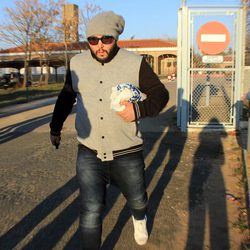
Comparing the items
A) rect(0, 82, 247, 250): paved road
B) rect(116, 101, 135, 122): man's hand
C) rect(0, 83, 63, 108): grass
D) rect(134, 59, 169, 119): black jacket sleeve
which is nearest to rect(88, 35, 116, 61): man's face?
rect(134, 59, 169, 119): black jacket sleeve

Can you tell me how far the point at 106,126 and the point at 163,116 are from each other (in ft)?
32.1

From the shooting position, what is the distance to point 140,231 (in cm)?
357

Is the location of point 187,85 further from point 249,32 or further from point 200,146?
point 249,32

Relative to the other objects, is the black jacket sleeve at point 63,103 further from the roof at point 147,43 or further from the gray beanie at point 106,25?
the roof at point 147,43

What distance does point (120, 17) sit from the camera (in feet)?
10.0

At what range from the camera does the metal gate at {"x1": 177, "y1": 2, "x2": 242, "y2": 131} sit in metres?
9.06

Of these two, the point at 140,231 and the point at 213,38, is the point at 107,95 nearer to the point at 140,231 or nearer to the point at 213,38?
the point at 140,231

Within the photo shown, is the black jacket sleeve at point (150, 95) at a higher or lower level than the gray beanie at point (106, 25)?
lower

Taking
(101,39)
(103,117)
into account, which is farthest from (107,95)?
(101,39)

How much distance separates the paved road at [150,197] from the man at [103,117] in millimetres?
785

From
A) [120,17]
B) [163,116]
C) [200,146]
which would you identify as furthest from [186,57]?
[120,17]

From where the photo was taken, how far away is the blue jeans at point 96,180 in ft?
10.1

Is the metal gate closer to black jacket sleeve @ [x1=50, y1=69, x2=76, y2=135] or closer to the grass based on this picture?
black jacket sleeve @ [x1=50, y1=69, x2=76, y2=135]

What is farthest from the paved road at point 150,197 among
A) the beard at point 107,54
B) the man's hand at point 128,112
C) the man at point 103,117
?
the beard at point 107,54
